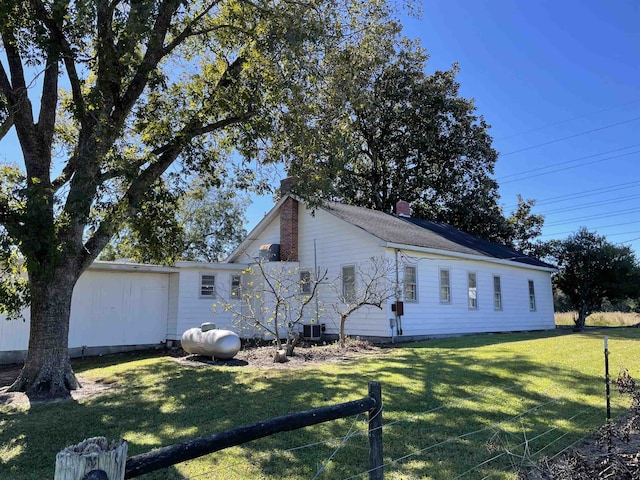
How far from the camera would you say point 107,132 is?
29.0 feet

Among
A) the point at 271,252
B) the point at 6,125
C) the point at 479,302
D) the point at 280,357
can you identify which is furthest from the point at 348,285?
the point at 6,125

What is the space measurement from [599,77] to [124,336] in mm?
21444

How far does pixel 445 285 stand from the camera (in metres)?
16.7

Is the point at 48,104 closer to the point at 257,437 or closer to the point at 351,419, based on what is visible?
the point at 351,419

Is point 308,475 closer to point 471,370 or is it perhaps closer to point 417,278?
point 471,370

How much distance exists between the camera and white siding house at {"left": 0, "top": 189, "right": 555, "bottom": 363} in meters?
14.3

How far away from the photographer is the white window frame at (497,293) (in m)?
19.1

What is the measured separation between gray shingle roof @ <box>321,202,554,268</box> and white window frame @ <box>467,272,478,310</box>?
37.7 inches

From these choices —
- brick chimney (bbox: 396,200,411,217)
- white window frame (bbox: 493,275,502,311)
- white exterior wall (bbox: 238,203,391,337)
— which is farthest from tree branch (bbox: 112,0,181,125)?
white window frame (bbox: 493,275,502,311)

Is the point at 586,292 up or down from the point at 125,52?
down

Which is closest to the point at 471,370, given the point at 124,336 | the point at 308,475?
the point at 308,475

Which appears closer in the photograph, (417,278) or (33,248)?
(33,248)

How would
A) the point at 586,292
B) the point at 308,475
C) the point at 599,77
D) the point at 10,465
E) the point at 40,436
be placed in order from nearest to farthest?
the point at 308,475, the point at 10,465, the point at 40,436, the point at 599,77, the point at 586,292

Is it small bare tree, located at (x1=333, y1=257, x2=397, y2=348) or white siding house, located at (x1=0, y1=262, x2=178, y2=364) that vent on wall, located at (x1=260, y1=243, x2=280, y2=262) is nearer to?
small bare tree, located at (x1=333, y1=257, x2=397, y2=348)
